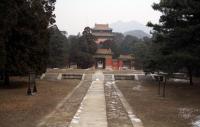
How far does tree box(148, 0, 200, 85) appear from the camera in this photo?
26078 mm

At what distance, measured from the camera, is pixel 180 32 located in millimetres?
27062

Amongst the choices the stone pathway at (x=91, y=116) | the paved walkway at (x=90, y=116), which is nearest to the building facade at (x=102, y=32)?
the stone pathway at (x=91, y=116)

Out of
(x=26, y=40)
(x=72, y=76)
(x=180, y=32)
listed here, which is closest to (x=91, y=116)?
(x=180, y=32)

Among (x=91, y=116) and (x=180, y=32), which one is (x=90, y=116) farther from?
(x=180, y=32)

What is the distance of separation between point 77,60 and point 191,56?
4918 centimetres

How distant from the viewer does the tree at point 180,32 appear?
1027 inches

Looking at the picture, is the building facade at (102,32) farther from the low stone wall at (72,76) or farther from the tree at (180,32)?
the tree at (180,32)

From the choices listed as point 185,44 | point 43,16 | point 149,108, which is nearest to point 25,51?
point 43,16

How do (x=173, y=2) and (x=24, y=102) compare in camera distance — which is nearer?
(x=24, y=102)

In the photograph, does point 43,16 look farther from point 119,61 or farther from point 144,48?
point 119,61

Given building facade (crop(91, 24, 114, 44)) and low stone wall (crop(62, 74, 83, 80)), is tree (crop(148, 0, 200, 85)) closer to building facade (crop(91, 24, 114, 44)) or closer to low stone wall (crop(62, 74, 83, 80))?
low stone wall (crop(62, 74, 83, 80))

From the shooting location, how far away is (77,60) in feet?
242

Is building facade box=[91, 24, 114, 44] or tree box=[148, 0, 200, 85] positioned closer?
tree box=[148, 0, 200, 85]

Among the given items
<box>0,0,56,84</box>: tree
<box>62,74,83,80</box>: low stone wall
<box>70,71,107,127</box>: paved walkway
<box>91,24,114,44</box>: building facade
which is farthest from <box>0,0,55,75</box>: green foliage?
<box>91,24,114,44</box>: building facade
